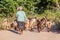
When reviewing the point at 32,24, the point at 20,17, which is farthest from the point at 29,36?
the point at 32,24

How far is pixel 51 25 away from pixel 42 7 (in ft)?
12.0

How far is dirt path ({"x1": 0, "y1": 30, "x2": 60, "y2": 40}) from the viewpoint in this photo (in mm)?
13578

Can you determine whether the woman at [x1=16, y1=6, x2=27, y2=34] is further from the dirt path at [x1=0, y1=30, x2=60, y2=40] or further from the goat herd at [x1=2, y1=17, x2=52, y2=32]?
the goat herd at [x1=2, y1=17, x2=52, y2=32]

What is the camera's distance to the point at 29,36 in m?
14.0

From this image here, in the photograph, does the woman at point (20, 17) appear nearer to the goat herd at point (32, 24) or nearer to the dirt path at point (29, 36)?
the dirt path at point (29, 36)

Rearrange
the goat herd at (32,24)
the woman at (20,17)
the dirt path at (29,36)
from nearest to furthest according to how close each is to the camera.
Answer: the dirt path at (29,36) → the woman at (20,17) → the goat herd at (32,24)

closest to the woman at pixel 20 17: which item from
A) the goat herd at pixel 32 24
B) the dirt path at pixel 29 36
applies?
the dirt path at pixel 29 36

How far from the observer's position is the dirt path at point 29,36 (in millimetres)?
13578

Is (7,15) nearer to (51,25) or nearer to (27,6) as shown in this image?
(27,6)

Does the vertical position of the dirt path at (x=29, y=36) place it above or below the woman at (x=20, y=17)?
below

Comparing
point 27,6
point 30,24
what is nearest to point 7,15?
point 27,6

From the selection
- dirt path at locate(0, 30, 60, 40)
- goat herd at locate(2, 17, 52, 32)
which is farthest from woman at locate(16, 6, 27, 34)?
goat herd at locate(2, 17, 52, 32)

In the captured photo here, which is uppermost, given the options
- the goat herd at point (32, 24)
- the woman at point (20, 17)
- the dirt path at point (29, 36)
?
the woman at point (20, 17)

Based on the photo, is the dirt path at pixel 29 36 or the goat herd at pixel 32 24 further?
the goat herd at pixel 32 24
